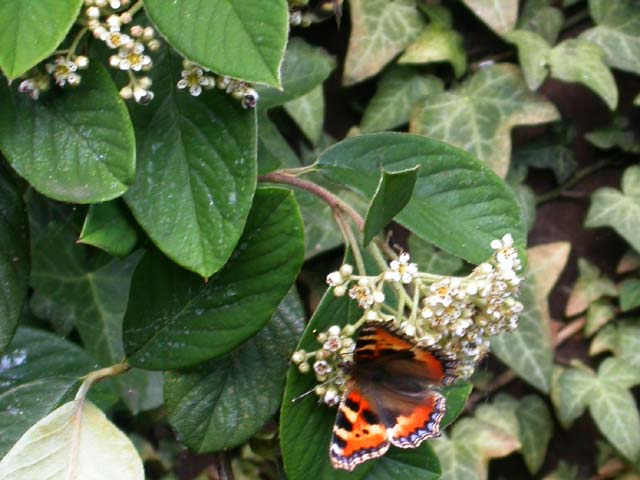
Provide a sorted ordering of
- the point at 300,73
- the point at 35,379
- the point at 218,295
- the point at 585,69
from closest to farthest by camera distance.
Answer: the point at 218,295
the point at 35,379
the point at 300,73
the point at 585,69

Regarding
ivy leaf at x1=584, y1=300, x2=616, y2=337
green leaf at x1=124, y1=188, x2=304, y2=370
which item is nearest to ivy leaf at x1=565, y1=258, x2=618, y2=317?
ivy leaf at x1=584, y1=300, x2=616, y2=337

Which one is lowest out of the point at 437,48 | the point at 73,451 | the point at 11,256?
the point at 437,48

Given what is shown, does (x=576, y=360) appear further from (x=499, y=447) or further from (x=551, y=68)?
(x=551, y=68)

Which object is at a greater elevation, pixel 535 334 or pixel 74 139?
pixel 74 139

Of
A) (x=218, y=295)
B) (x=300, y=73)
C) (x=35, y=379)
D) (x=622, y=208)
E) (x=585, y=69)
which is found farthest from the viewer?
(x=622, y=208)

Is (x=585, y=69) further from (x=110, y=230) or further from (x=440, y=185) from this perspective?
(x=110, y=230)

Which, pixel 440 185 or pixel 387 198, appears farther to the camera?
pixel 440 185

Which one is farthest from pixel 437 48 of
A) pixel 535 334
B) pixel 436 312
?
pixel 436 312

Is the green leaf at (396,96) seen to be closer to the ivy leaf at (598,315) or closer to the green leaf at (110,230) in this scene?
the ivy leaf at (598,315)
